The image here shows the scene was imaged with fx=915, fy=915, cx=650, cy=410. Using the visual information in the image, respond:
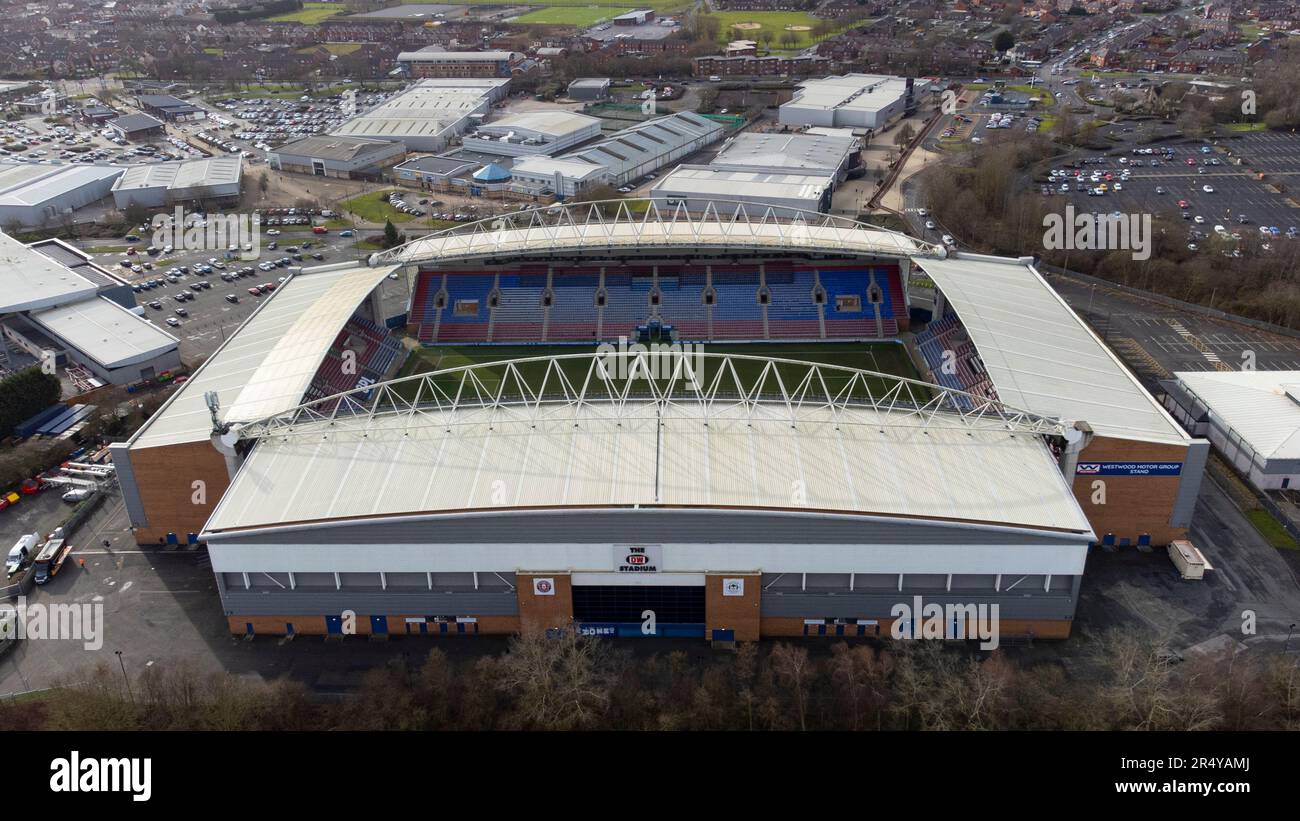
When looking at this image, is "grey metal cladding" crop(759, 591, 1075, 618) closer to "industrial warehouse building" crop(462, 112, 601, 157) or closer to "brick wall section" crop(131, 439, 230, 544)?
"brick wall section" crop(131, 439, 230, 544)

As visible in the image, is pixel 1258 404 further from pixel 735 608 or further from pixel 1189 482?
pixel 735 608

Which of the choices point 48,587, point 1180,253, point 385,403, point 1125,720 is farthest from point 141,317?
point 1180,253

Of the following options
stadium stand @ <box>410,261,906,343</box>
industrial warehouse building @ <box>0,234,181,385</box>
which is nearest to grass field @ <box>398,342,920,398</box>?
stadium stand @ <box>410,261,906,343</box>

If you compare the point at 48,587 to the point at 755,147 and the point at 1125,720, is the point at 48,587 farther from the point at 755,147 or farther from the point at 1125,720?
the point at 755,147

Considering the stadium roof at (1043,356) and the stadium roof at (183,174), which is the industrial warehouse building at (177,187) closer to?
the stadium roof at (183,174)

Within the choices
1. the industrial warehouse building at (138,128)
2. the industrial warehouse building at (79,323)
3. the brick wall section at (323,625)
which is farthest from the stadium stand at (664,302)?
the industrial warehouse building at (138,128)

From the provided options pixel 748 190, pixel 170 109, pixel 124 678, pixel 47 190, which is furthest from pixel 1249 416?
pixel 170 109
